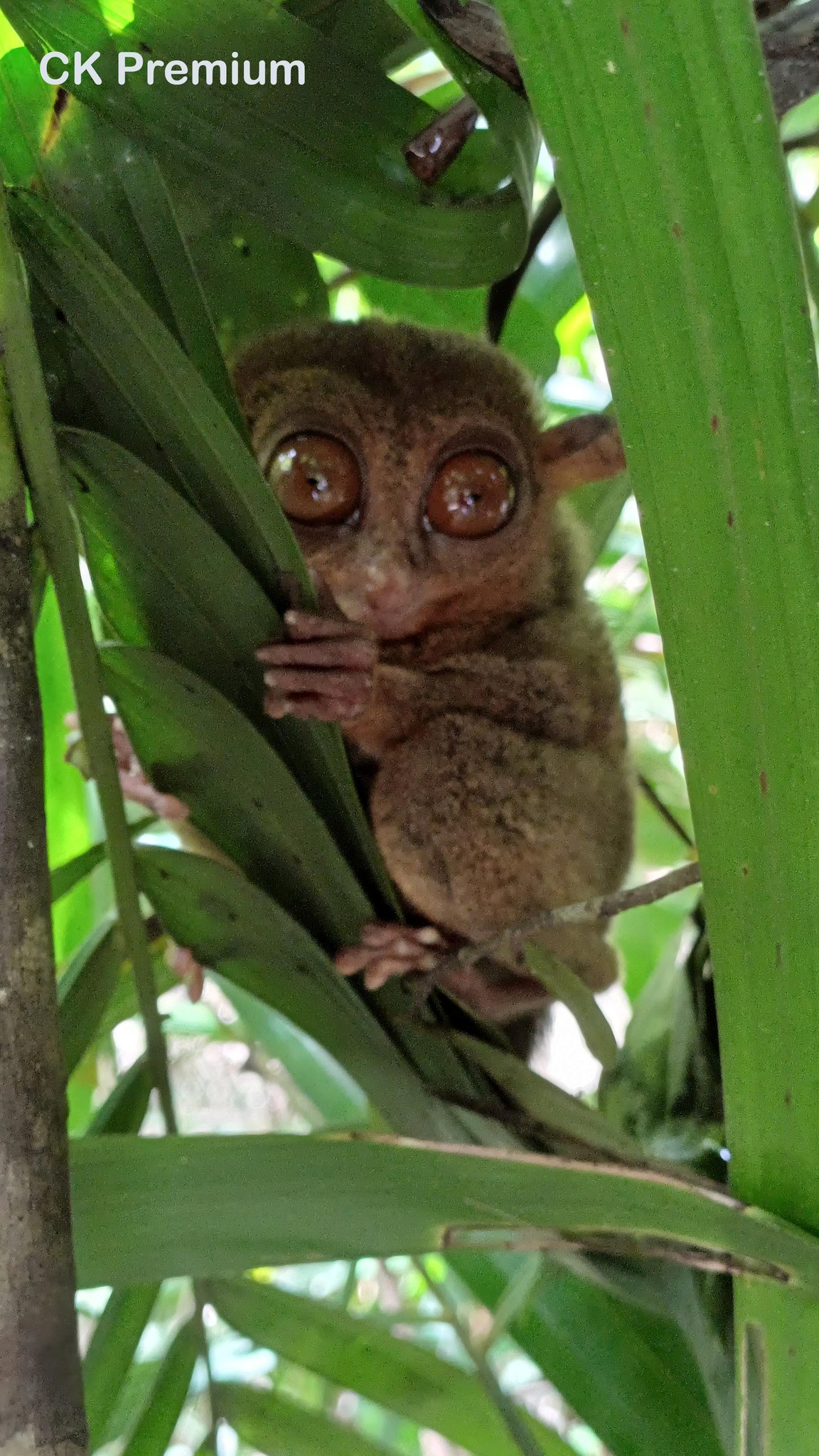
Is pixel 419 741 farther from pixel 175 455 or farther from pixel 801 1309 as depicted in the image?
pixel 801 1309

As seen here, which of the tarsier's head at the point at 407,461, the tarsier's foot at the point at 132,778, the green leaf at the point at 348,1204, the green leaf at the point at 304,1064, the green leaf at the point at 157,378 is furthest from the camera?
the green leaf at the point at 304,1064

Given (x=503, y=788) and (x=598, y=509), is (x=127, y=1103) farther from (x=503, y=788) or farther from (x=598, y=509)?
(x=598, y=509)

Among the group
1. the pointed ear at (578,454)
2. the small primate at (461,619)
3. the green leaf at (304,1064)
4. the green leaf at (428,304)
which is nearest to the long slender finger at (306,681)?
the small primate at (461,619)

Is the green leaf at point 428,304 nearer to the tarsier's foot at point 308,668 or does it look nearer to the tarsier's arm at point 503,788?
the tarsier's arm at point 503,788

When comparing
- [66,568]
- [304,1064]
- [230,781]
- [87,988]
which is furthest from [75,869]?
[304,1064]

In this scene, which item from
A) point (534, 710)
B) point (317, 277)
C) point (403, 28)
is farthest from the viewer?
point (534, 710)

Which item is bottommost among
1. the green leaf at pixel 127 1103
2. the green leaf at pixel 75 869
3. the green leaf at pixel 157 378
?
the green leaf at pixel 127 1103

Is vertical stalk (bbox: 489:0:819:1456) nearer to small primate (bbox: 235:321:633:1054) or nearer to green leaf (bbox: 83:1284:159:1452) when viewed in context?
green leaf (bbox: 83:1284:159:1452)

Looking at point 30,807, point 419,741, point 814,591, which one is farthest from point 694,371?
point 419,741
